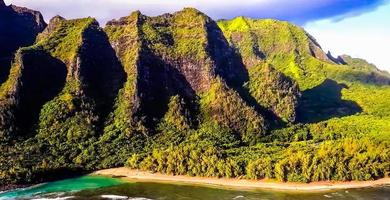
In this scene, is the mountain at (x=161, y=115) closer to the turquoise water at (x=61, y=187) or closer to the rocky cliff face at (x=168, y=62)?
the rocky cliff face at (x=168, y=62)

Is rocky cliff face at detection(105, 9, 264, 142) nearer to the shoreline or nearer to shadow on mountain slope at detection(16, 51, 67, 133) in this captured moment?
shadow on mountain slope at detection(16, 51, 67, 133)

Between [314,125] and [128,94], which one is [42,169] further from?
[314,125]

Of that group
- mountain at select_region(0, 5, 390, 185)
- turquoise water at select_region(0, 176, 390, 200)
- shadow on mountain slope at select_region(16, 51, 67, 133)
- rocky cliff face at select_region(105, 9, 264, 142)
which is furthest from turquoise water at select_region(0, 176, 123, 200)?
rocky cliff face at select_region(105, 9, 264, 142)

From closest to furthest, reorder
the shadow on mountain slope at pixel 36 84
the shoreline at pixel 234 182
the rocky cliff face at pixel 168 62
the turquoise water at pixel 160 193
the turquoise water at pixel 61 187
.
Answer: the turquoise water at pixel 160 193 < the turquoise water at pixel 61 187 < the shoreline at pixel 234 182 < the shadow on mountain slope at pixel 36 84 < the rocky cliff face at pixel 168 62

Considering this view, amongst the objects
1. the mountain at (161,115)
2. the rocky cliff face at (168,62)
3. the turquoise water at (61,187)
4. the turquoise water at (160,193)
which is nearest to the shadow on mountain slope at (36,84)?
the mountain at (161,115)

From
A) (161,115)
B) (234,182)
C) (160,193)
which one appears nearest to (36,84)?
(161,115)

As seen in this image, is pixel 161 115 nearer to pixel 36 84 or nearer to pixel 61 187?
pixel 36 84

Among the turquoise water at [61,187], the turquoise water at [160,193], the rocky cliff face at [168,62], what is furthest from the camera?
the rocky cliff face at [168,62]
